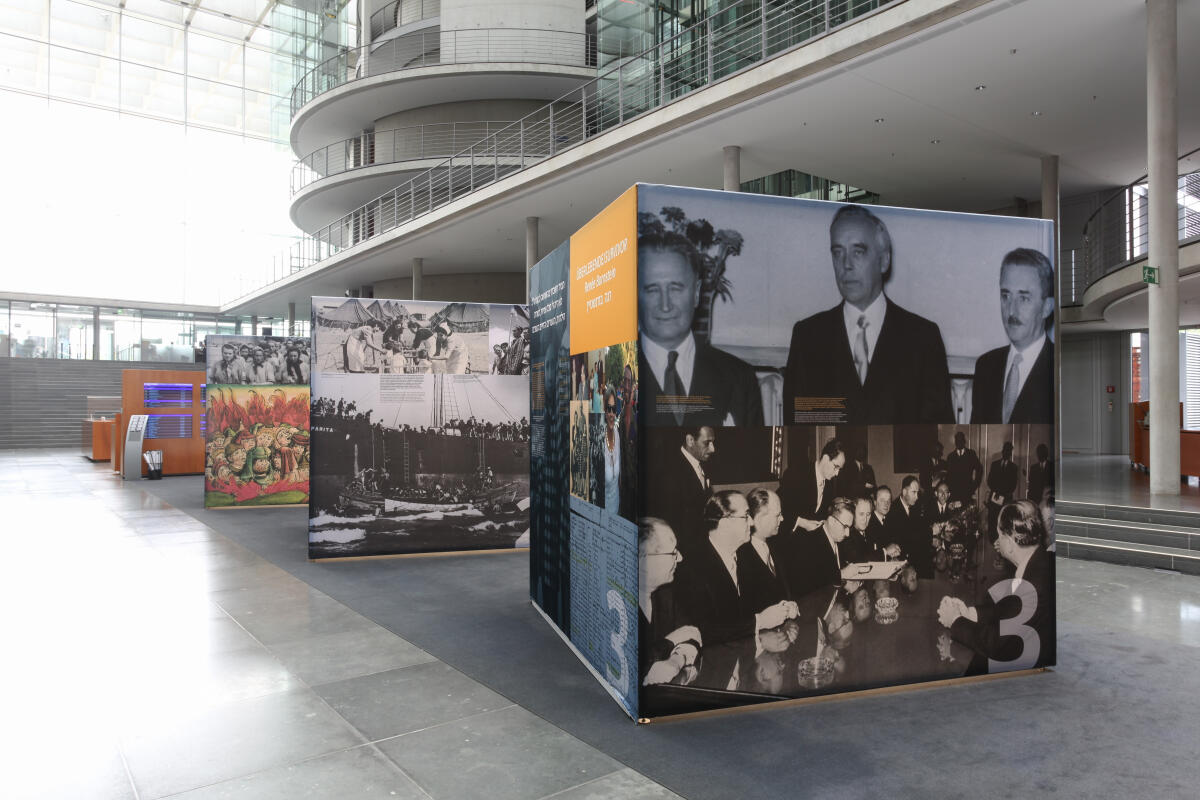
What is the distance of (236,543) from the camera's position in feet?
31.3

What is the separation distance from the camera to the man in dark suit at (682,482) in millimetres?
4008

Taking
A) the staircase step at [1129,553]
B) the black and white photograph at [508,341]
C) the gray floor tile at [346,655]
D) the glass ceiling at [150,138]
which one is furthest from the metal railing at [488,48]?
the gray floor tile at [346,655]

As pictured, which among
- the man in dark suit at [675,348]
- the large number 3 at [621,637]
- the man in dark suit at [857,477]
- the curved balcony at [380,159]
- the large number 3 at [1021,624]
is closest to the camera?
the man in dark suit at [675,348]

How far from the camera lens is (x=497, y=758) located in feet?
11.8

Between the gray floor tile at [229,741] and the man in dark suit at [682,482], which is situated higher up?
the man in dark suit at [682,482]

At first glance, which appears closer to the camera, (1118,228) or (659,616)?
(659,616)


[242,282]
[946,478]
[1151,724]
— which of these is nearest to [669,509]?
[946,478]

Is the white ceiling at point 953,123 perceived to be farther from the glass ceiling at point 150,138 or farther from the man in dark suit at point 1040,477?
the glass ceiling at point 150,138

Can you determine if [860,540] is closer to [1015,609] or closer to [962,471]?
[962,471]

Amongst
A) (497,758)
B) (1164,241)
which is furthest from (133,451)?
(1164,241)

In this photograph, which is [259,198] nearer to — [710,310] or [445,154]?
[445,154]

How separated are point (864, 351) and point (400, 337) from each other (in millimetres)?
5692

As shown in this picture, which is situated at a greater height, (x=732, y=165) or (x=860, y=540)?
(x=732, y=165)

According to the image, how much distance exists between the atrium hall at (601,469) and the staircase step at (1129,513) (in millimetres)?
39
